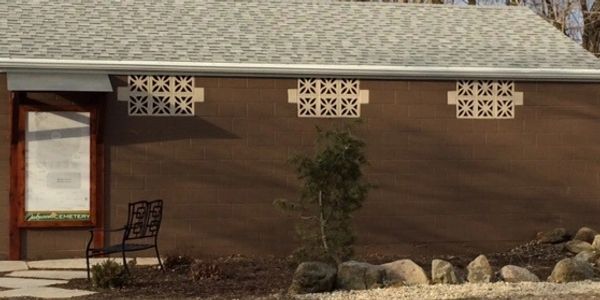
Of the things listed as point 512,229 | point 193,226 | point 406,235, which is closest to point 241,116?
point 193,226

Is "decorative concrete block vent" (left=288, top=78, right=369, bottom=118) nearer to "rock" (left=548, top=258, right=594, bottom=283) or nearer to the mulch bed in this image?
the mulch bed

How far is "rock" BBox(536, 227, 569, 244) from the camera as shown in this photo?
566 inches

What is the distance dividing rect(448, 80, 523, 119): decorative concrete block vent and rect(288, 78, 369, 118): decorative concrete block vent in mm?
1493

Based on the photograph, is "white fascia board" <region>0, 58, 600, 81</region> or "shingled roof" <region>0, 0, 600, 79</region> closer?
"white fascia board" <region>0, 58, 600, 81</region>

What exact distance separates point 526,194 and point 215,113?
194 inches

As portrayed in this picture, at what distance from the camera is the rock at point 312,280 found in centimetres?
999

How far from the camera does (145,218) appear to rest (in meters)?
12.1

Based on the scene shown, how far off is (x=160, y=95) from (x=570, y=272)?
20.0 ft

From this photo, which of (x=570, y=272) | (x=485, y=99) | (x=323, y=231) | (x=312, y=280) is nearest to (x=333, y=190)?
(x=323, y=231)

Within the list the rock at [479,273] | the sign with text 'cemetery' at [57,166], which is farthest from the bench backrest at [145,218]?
the rock at [479,273]

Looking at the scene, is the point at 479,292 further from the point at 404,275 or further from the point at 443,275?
the point at 404,275

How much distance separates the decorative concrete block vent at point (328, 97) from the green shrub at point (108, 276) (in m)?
4.37

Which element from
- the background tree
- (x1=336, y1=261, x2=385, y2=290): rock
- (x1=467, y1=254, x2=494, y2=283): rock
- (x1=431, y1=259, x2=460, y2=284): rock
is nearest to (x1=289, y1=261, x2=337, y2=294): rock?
(x1=336, y1=261, x2=385, y2=290): rock

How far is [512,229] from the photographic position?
48.2 feet
